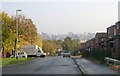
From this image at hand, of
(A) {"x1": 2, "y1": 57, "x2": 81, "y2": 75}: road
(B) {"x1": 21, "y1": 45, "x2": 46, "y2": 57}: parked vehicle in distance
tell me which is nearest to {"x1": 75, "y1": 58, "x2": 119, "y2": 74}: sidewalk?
(A) {"x1": 2, "y1": 57, "x2": 81, "y2": 75}: road

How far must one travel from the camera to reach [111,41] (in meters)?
60.3

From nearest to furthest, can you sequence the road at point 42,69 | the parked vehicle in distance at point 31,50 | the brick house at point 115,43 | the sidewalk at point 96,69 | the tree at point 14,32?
the sidewalk at point 96,69, the road at point 42,69, the brick house at point 115,43, the tree at point 14,32, the parked vehicle in distance at point 31,50

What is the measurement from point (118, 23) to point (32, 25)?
2858cm

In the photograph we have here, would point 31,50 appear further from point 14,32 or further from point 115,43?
point 115,43

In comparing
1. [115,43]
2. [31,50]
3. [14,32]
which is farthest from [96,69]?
[31,50]

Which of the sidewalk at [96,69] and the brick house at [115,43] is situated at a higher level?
the brick house at [115,43]

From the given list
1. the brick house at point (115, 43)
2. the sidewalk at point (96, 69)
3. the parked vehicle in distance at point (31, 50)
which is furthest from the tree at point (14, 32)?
the sidewalk at point (96, 69)

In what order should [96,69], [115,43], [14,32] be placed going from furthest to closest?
[14,32], [115,43], [96,69]

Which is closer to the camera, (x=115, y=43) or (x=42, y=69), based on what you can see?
(x=42, y=69)

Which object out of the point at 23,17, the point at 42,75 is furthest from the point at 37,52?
the point at 42,75

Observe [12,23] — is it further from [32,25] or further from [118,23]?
[118,23]

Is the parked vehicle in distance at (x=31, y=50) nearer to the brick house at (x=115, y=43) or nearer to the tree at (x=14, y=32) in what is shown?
the tree at (x=14, y=32)

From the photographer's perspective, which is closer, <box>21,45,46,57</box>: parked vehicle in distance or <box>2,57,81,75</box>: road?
<box>2,57,81,75</box>: road

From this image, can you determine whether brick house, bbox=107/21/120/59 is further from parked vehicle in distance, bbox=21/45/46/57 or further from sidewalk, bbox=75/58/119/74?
parked vehicle in distance, bbox=21/45/46/57
